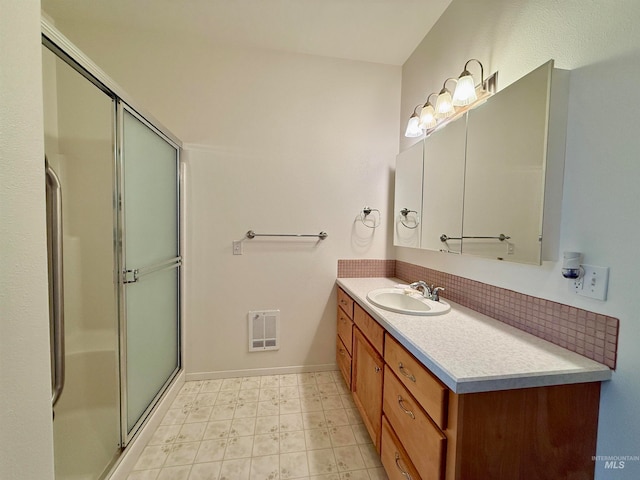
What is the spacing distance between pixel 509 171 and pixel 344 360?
1593 mm

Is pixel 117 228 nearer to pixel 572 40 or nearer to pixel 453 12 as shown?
pixel 572 40

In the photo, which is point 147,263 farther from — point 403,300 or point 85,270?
point 403,300

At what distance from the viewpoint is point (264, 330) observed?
6.91 feet

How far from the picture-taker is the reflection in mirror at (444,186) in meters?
1.36

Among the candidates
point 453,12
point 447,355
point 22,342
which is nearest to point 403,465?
point 447,355

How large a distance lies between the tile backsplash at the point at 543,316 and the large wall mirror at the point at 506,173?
204 mm

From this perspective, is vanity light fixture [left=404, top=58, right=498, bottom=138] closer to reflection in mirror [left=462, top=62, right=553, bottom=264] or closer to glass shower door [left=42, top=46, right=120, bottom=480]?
reflection in mirror [left=462, top=62, right=553, bottom=264]

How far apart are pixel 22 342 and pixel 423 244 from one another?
1.76 meters

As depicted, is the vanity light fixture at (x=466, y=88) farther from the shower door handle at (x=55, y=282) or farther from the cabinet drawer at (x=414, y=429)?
the shower door handle at (x=55, y=282)

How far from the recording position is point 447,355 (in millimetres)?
856

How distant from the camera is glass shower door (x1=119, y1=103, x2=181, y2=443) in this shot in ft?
4.47

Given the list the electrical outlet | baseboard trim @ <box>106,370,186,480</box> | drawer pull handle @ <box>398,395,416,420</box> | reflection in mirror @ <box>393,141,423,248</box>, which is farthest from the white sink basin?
baseboard trim @ <box>106,370,186,480</box>

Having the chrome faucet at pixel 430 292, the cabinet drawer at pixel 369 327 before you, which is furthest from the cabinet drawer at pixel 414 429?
the chrome faucet at pixel 430 292

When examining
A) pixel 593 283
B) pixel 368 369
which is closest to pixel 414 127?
pixel 593 283
